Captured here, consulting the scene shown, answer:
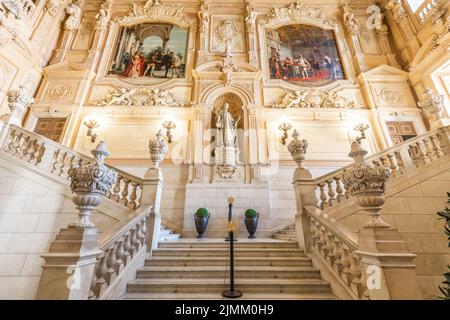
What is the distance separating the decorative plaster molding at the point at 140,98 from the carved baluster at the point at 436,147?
7.34 m

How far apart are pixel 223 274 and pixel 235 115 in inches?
249

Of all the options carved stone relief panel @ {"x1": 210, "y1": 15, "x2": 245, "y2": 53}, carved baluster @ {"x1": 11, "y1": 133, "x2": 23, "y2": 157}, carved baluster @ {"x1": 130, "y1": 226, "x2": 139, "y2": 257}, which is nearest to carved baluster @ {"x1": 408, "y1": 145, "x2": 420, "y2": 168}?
carved baluster @ {"x1": 130, "y1": 226, "x2": 139, "y2": 257}

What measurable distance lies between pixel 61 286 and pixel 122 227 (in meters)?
1.01

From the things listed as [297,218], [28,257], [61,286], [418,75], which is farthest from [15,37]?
[418,75]

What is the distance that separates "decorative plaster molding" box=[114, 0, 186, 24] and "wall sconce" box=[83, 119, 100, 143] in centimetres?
558

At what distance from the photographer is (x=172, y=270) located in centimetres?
339

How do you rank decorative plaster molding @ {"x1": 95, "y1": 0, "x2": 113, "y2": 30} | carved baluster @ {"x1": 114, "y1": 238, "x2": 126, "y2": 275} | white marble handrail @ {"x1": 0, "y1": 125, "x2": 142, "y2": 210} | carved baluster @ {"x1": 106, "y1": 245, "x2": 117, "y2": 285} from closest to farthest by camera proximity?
carved baluster @ {"x1": 106, "y1": 245, "x2": 117, "y2": 285} → carved baluster @ {"x1": 114, "y1": 238, "x2": 126, "y2": 275} → white marble handrail @ {"x1": 0, "y1": 125, "x2": 142, "y2": 210} → decorative plaster molding @ {"x1": 95, "y1": 0, "x2": 113, "y2": 30}

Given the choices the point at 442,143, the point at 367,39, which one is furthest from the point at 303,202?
the point at 367,39

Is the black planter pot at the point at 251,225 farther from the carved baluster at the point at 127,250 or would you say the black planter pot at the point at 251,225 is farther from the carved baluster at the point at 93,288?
the carved baluster at the point at 93,288

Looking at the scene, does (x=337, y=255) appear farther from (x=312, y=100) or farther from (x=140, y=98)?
(x=140, y=98)

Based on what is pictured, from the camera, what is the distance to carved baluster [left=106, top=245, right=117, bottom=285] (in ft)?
9.04

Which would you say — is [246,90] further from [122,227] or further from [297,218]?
[122,227]

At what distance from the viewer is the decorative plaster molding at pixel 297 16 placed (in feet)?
33.9

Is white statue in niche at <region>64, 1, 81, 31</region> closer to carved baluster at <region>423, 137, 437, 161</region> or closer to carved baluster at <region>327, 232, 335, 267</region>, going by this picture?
carved baluster at <region>327, 232, 335, 267</region>
